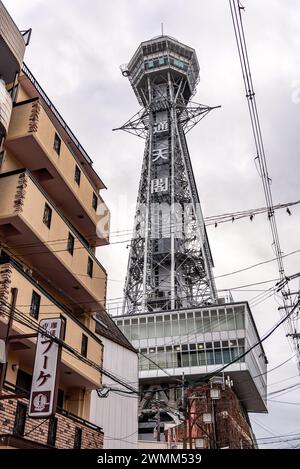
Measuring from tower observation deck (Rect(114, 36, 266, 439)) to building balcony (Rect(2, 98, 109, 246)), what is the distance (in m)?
18.4

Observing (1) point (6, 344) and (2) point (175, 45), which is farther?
(2) point (175, 45)

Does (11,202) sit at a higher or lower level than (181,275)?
lower

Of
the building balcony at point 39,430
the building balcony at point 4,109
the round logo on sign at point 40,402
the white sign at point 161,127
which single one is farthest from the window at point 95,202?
the white sign at point 161,127

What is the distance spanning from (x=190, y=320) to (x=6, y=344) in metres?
60.3

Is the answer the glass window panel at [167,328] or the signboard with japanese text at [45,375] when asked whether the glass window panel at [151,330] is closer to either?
the glass window panel at [167,328]

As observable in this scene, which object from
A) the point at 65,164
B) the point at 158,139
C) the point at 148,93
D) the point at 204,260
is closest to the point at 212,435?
the point at 65,164

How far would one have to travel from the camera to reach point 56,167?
22047mm

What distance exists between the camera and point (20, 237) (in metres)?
19.8

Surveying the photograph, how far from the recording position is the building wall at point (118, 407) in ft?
87.0

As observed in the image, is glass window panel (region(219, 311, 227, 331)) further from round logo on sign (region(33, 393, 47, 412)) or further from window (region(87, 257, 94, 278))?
round logo on sign (region(33, 393, 47, 412))

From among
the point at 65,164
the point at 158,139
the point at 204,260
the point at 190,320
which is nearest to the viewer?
the point at 65,164

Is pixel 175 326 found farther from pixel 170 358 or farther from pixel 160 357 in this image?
pixel 160 357

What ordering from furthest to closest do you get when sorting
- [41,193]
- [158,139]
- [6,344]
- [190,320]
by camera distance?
[158,139] < [190,320] < [41,193] < [6,344]

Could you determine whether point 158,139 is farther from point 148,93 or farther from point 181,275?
point 181,275
